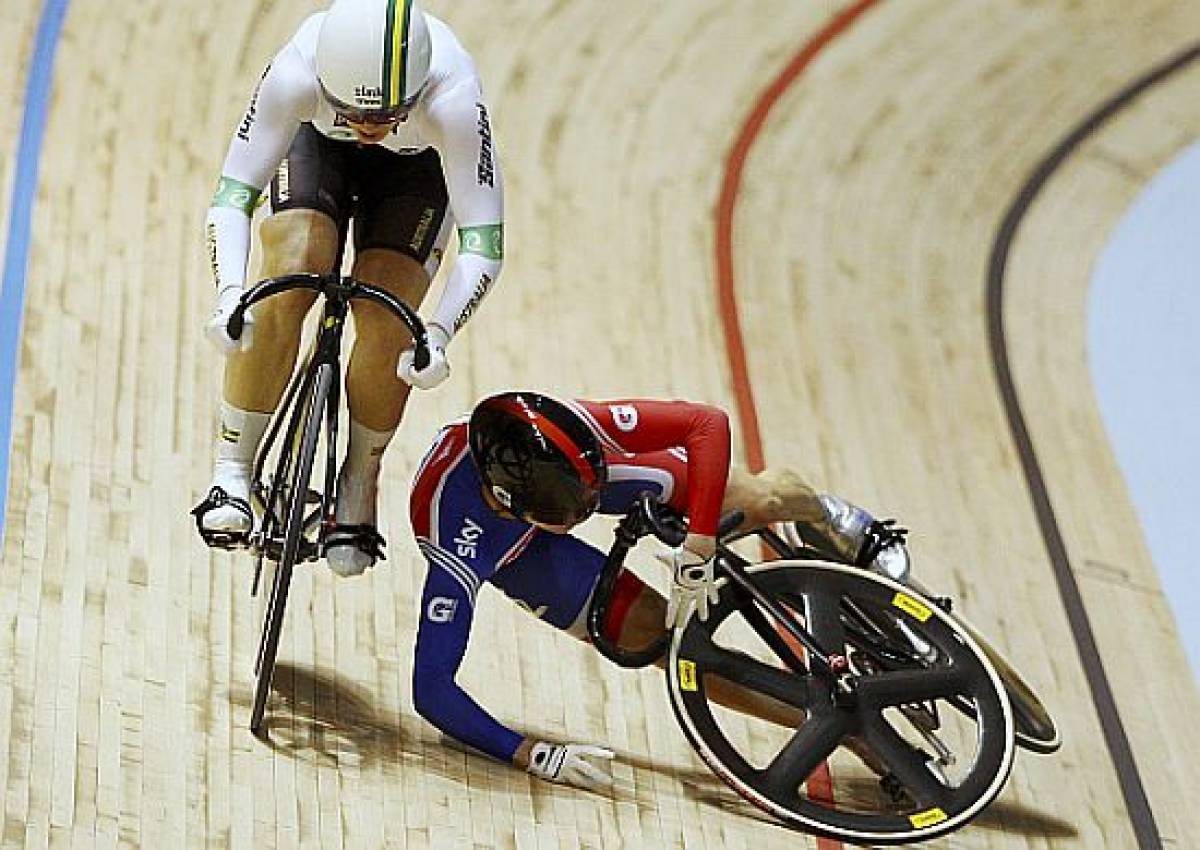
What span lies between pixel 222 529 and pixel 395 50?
3.18ft

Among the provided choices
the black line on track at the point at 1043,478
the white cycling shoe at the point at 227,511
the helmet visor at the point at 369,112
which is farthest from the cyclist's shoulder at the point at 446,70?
the black line on track at the point at 1043,478

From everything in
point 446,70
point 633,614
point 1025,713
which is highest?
point 446,70

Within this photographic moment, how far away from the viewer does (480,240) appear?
12.4 feet

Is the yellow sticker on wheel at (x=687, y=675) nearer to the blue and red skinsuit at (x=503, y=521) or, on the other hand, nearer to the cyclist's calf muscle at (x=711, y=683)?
the cyclist's calf muscle at (x=711, y=683)

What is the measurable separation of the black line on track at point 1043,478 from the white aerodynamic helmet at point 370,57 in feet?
7.53

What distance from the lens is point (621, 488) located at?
155 inches

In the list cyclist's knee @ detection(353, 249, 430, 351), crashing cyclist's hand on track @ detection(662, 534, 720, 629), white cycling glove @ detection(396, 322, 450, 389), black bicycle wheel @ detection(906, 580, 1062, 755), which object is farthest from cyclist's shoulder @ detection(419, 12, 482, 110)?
black bicycle wheel @ detection(906, 580, 1062, 755)

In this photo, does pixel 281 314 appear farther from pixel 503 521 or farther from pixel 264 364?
pixel 503 521

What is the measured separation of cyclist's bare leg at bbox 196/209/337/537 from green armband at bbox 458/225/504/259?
0.26 meters

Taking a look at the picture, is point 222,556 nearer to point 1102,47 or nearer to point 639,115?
point 639,115

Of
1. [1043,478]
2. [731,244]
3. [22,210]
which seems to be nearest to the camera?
[22,210]

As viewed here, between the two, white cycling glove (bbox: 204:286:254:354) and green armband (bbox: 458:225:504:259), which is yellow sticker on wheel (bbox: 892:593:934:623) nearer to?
green armband (bbox: 458:225:504:259)

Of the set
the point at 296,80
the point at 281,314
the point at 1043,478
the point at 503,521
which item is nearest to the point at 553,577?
the point at 503,521

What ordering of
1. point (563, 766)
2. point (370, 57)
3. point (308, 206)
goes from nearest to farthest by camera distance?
1. point (370, 57)
2. point (308, 206)
3. point (563, 766)
